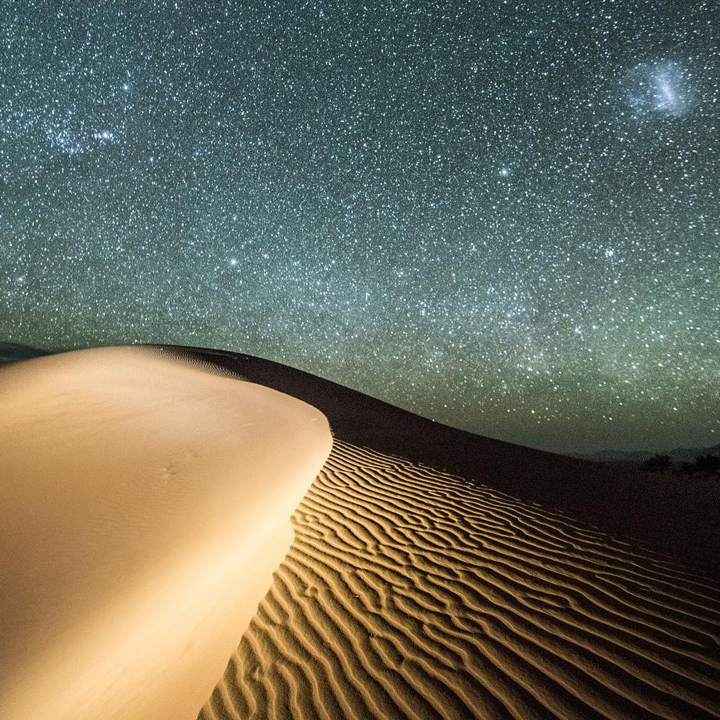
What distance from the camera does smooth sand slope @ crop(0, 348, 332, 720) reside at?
259 centimetres

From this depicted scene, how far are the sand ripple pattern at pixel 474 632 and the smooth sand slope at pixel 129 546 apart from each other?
43cm

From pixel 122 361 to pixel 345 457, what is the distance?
38.0 feet

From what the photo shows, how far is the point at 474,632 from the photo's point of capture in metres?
2.87

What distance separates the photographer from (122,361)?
15.3 meters

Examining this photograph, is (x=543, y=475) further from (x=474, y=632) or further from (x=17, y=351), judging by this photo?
(x=17, y=351)

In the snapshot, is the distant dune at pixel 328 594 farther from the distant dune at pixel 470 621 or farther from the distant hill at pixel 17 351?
the distant hill at pixel 17 351

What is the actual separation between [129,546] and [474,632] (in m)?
3.44

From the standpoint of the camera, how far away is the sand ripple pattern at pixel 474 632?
231cm

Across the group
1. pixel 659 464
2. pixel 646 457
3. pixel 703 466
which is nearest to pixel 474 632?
pixel 703 466

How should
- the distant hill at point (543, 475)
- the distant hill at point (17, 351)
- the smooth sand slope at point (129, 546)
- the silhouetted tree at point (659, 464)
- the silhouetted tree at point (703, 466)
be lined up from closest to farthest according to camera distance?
the smooth sand slope at point (129, 546)
the distant hill at point (543, 475)
the silhouetted tree at point (703, 466)
the silhouetted tree at point (659, 464)
the distant hill at point (17, 351)

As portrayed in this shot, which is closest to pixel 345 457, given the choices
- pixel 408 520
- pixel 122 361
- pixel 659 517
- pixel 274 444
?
pixel 274 444

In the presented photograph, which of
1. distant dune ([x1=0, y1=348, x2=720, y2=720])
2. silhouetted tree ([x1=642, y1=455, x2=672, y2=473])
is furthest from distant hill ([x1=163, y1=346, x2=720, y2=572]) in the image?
silhouetted tree ([x1=642, y1=455, x2=672, y2=473])

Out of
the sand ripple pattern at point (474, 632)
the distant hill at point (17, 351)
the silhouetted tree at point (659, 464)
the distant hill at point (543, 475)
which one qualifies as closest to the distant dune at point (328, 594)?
the sand ripple pattern at point (474, 632)

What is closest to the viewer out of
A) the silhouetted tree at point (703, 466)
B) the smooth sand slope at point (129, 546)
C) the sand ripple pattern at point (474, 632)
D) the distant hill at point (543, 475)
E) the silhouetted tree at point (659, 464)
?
the sand ripple pattern at point (474, 632)
